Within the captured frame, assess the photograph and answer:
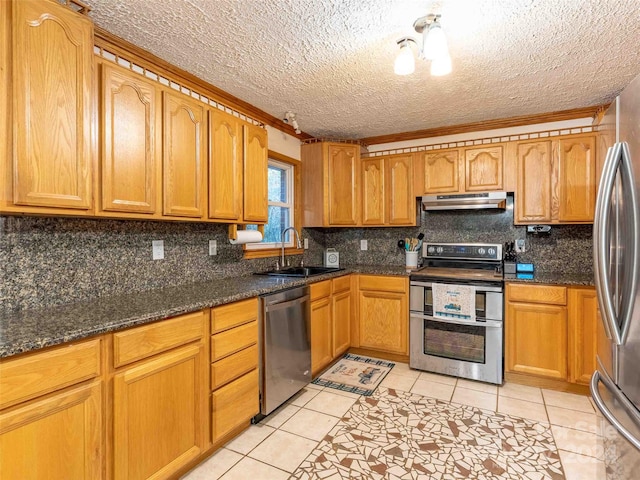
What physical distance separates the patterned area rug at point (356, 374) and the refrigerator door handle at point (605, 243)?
186cm

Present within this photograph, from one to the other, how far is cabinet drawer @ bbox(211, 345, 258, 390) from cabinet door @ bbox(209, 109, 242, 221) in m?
0.90

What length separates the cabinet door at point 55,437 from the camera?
111cm

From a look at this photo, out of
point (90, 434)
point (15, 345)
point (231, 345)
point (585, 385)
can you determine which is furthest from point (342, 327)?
point (15, 345)

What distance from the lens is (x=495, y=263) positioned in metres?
3.35

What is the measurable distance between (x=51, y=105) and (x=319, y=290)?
2.12 metres

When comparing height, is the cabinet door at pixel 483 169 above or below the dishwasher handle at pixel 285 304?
above

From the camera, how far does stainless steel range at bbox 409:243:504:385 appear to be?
2.85 meters

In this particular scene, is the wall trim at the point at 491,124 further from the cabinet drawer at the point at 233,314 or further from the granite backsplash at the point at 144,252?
the cabinet drawer at the point at 233,314

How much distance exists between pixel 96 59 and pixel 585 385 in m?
3.86

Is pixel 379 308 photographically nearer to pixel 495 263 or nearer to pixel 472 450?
pixel 495 263

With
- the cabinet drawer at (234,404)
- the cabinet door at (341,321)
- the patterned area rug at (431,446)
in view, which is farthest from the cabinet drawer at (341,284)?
the cabinet drawer at (234,404)

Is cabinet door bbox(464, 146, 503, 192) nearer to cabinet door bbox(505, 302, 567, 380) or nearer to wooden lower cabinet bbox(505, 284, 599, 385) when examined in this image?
wooden lower cabinet bbox(505, 284, 599, 385)

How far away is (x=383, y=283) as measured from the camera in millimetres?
3350

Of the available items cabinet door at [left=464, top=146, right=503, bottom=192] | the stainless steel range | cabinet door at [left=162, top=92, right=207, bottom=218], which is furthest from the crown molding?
the stainless steel range
